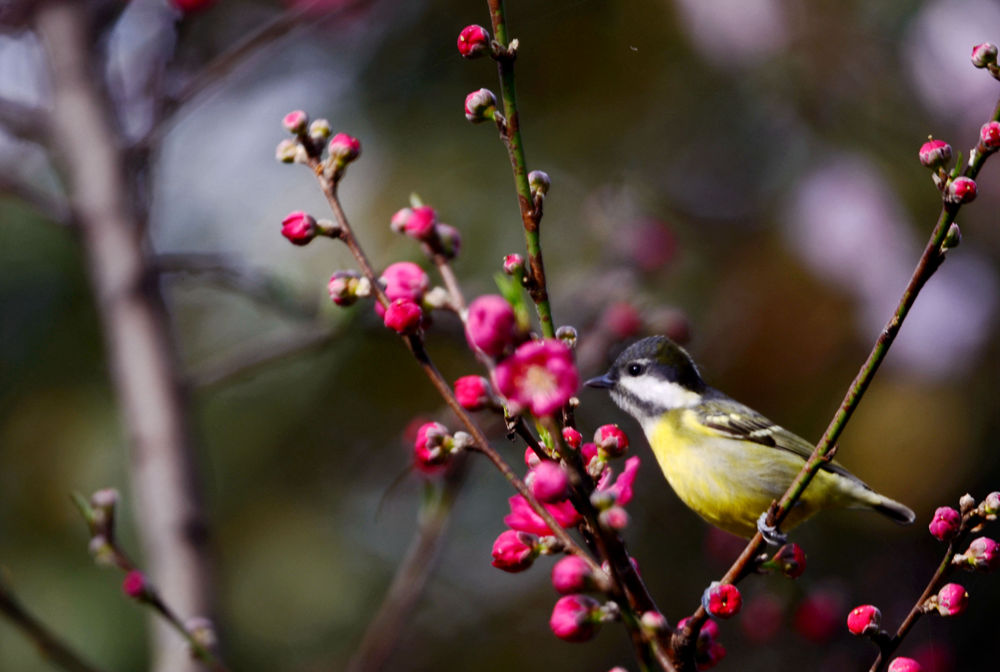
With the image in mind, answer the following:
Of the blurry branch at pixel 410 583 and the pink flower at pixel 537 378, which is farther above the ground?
the pink flower at pixel 537 378

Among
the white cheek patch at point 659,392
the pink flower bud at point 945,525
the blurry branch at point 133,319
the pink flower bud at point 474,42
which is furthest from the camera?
the white cheek patch at point 659,392

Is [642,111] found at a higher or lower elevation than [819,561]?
higher

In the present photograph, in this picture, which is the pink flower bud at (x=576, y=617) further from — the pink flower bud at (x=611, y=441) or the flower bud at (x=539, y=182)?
the flower bud at (x=539, y=182)

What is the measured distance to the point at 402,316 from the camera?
0.88 meters

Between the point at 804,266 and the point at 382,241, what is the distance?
1507 mm

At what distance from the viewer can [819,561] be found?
2.81 meters

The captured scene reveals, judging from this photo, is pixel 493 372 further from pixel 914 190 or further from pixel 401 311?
pixel 914 190

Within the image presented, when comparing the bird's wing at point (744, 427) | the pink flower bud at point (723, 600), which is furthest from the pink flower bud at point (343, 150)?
the bird's wing at point (744, 427)

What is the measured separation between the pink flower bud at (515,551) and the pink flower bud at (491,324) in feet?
0.93

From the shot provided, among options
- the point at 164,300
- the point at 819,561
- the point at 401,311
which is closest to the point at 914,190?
the point at 819,561

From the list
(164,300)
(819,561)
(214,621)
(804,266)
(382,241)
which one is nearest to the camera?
(214,621)

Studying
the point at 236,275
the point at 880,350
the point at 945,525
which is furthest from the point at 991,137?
the point at 236,275

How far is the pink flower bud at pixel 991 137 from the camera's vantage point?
88cm

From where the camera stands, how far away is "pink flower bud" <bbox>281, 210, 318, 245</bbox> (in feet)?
3.37
